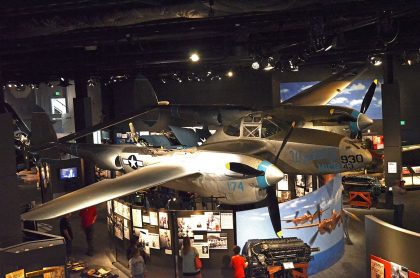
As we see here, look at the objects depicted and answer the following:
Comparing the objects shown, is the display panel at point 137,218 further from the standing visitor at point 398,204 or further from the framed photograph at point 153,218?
the standing visitor at point 398,204

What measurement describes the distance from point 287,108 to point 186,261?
7.99 metres

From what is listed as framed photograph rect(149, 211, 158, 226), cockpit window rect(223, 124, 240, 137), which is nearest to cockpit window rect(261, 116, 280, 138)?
cockpit window rect(223, 124, 240, 137)

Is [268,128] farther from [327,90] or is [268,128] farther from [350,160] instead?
[327,90]

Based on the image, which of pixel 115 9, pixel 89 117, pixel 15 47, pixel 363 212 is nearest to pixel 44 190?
pixel 89 117

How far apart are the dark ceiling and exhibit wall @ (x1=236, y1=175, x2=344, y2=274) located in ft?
11.9

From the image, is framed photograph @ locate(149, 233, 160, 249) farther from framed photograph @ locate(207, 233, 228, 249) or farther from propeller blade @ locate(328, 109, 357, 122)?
→ propeller blade @ locate(328, 109, 357, 122)

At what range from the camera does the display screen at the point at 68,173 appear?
20.3 m

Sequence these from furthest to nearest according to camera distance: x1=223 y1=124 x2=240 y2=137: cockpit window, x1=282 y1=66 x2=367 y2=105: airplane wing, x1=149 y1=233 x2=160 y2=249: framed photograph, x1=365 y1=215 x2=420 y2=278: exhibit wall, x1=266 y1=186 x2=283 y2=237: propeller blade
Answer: x1=282 y1=66 x2=367 y2=105: airplane wing → x1=223 y1=124 x2=240 y2=137: cockpit window → x1=149 y1=233 x2=160 y2=249: framed photograph → x1=266 y1=186 x2=283 y2=237: propeller blade → x1=365 y1=215 x2=420 y2=278: exhibit wall

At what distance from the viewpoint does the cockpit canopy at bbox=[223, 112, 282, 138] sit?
12609 millimetres

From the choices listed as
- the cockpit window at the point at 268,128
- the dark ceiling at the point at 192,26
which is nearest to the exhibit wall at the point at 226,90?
the dark ceiling at the point at 192,26

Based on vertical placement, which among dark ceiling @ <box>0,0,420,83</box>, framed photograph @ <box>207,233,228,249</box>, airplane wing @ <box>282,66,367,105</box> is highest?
dark ceiling @ <box>0,0,420,83</box>

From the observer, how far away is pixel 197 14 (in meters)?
7.31

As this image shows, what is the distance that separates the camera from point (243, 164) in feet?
34.9

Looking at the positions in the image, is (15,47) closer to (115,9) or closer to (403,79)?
(115,9)
